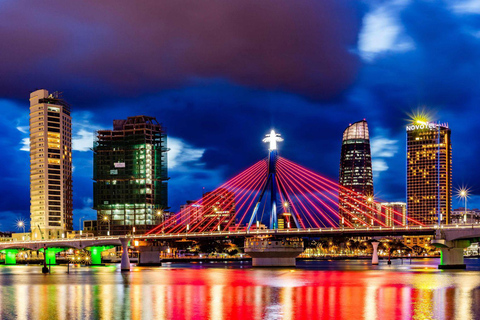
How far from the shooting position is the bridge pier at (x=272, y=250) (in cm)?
13425

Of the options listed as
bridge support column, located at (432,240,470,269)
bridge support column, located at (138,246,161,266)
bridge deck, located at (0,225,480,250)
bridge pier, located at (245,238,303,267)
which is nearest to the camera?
bridge deck, located at (0,225,480,250)

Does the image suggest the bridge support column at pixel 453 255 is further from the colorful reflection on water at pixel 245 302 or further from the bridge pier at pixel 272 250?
the colorful reflection on water at pixel 245 302

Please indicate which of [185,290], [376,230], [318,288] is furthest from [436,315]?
[376,230]

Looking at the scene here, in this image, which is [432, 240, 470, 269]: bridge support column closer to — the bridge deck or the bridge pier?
the bridge deck

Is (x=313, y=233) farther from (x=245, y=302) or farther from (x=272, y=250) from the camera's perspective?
(x=245, y=302)

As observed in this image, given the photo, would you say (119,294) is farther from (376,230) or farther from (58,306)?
(376,230)

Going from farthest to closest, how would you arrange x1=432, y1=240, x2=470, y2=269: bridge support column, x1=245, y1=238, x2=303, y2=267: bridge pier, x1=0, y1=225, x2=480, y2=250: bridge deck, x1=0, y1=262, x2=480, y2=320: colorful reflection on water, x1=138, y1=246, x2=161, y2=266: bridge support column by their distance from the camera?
x1=138, y1=246, x2=161, y2=266: bridge support column → x1=245, y1=238, x2=303, y2=267: bridge pier → x1=432, y1=240, x2=470, y2=269: bridge support column → x1=0, y1=225, x2=480, y2=250: bridge deck → x1=0, y1=262, x2=480, y2=320: colorful reflection on water

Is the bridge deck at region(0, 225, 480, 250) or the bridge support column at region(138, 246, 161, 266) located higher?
the bridge deck at region(0, 225, 480, 250)

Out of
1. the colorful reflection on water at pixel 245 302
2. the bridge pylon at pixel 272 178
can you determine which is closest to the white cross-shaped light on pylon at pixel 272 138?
the bridge pylon at pixel 272 178

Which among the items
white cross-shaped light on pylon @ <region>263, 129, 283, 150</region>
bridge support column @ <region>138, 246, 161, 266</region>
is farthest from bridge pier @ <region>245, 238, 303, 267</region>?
bridge support column @ <region>138, 246, 161, 266</region>

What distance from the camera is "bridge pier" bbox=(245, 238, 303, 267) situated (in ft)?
440

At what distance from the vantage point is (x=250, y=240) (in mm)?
135500

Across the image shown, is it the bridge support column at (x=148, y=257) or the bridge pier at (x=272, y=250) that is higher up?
the bridge pier at (x=272, y=250)

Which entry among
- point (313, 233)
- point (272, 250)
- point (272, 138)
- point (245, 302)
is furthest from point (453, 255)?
point (245, 302)
